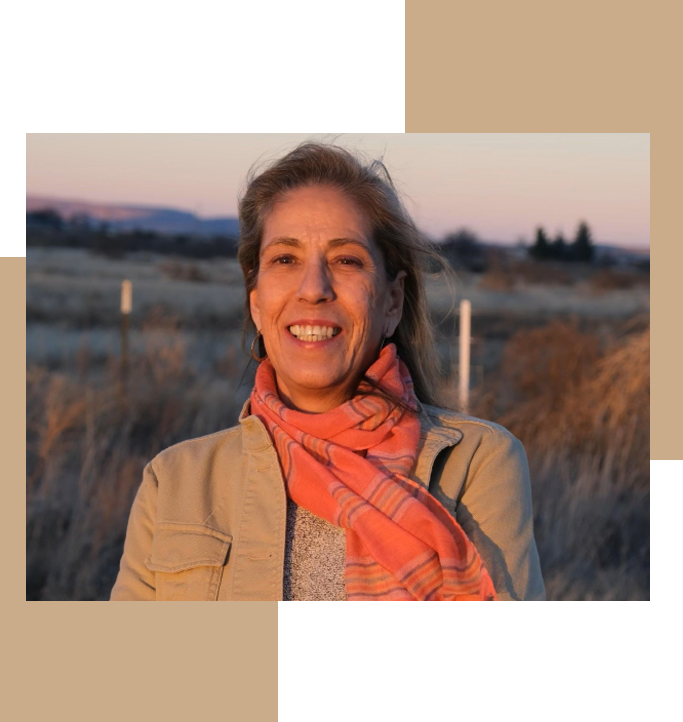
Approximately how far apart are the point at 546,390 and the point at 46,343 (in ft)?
13.1

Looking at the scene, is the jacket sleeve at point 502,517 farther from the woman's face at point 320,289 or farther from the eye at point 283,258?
the eye at point 283,258

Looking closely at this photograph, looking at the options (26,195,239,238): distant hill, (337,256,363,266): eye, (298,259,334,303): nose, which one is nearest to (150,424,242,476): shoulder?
(298,259,334,303): nose

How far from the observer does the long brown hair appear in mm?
2215

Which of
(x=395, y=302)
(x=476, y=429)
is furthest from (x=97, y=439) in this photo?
(x=476, y=429)

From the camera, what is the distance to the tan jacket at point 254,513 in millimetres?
2062

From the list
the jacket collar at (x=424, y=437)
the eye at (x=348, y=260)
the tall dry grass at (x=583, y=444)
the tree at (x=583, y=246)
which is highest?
the tree at (x=583, y=246)

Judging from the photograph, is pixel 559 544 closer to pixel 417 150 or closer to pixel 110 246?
pixel 417 150

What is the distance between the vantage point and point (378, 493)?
2121mm

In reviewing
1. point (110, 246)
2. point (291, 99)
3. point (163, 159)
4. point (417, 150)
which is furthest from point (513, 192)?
point (110, 246)

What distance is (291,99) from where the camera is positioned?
3385mm

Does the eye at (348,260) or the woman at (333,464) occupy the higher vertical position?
the eye at (348,260)

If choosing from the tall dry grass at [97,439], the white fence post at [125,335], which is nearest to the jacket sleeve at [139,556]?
the tall dry grass at [97,439]

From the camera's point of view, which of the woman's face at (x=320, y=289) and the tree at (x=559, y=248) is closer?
the woman's face at (x=320, y=289)

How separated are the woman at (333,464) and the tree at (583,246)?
4678 millimetres
